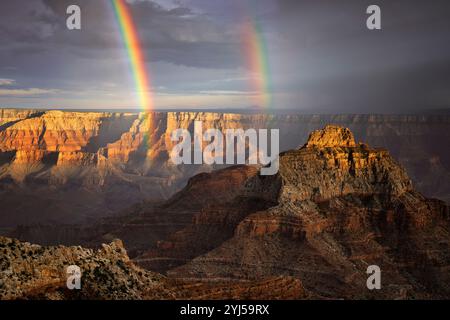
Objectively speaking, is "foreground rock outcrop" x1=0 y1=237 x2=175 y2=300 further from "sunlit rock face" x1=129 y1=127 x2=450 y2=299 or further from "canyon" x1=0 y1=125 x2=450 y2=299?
"sunlit rock face" x1=129 y1=127 x2=450 y2=299

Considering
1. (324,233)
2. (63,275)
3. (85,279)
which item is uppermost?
(63,275)

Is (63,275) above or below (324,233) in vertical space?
above

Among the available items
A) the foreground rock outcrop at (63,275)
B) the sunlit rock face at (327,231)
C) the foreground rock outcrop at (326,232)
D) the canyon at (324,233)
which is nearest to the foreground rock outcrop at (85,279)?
the foreground rock outcrop at (63,275)

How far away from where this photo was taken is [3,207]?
590 feet

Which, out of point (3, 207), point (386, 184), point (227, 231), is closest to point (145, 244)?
point (227, 231)

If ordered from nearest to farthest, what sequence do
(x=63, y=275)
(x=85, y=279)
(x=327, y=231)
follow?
1. (x=63, y=275)
2. (x=85, y=279)
3. (x=327, y=231)

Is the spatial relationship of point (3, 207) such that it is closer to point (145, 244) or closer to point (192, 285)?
point (145, 244)

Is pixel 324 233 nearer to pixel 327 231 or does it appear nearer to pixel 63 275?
pixel 327 231

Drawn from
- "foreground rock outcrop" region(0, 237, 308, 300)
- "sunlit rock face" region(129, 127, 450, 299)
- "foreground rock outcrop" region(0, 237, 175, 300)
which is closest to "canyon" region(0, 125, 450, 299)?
"sunlit rock face" region(129, 127, 450, 299)

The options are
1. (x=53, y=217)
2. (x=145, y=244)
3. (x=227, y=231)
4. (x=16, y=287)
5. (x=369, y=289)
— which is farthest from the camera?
(x=53, y=217)

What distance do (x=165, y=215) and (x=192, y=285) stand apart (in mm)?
64793

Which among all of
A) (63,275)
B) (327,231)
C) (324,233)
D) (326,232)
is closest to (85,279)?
(63,275)

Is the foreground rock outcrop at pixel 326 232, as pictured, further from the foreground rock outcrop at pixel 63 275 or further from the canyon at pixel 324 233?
the foreground rock outcrop at pixel 63 275
